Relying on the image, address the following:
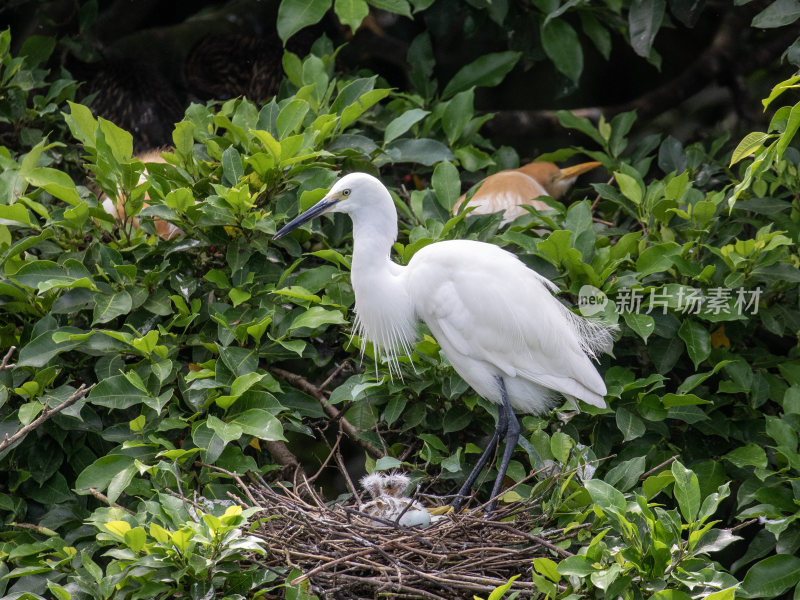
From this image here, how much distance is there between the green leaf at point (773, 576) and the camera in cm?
233

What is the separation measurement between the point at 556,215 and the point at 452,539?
1194 millimetres

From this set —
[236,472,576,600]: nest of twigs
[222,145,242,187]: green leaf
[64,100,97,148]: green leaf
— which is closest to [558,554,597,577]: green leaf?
[236,472,576,600]: nest of twigs

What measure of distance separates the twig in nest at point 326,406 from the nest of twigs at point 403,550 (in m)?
0.37

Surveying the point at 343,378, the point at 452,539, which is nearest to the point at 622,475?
the point at 452,539

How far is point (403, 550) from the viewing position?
2.26 meters

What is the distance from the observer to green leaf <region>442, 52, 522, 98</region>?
A: 3.71m

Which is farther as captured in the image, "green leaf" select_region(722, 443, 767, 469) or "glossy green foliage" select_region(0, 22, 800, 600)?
"green leaf" select_region(722, 443, 767, 469)

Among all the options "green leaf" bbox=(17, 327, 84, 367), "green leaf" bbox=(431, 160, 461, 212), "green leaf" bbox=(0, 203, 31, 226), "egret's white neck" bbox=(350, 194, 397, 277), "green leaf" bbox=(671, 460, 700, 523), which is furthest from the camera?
"green leaf" bbox=(431, 160, 461, 212)

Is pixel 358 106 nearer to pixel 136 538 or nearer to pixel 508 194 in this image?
pixel 508 194

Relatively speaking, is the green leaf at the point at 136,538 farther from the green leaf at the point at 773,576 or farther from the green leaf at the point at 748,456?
the green leaf at the point at 748,456

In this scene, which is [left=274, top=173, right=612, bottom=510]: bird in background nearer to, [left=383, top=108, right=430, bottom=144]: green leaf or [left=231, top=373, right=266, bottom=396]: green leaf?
[left=231, top=373, right=266, bottom=396]: green leaf

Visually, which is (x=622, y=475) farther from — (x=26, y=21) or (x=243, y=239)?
(x=26, y=21)

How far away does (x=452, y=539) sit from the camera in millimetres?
2324

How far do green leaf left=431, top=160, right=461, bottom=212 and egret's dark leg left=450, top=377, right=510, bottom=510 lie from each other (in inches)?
26.1
